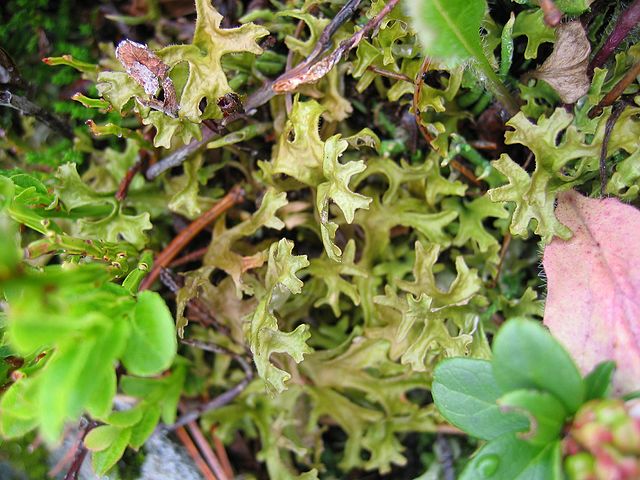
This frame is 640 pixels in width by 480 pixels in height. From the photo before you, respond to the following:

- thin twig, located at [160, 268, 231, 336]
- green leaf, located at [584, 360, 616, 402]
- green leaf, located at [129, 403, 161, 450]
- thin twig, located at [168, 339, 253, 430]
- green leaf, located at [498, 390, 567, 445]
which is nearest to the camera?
green leaf, located at [498, 390, 567, 445]

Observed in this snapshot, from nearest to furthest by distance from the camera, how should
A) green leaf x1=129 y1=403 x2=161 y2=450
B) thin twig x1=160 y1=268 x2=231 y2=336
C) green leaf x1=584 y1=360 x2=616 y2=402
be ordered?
green leaf x1=584 y1=360 x2=616 y2=402, green leaf x1=129 y1=403 x2=161 y2=450, thin twig x1=160 y1=268 x2=231 y2=336

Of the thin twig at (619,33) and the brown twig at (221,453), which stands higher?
the thin twig at (619,33)

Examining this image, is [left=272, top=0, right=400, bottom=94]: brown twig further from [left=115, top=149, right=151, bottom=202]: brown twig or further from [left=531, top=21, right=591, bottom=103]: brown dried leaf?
[left=115, top=149, right=151, bottom=202]: brown twig

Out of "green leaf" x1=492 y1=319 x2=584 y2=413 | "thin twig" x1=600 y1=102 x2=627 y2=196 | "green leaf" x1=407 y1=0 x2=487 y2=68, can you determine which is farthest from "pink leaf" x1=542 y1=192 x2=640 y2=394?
"green leaf" x1=407 y1=0 x2=487 y2=68

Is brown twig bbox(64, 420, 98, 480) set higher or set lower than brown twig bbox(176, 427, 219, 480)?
higher

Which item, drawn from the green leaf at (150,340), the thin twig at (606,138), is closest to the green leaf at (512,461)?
the green leaf at (150,340)

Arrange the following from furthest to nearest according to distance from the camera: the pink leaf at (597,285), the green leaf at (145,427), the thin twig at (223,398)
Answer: the thin twig at (223,398)
the green leaf at (145,427)
the pink leaf at (597,285)

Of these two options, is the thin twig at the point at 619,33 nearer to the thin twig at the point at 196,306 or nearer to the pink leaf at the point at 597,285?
the pink leaf at the point at 597,285

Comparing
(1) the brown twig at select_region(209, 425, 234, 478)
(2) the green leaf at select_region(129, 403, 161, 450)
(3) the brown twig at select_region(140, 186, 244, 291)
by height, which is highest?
(3) the brown twig at select_region(140, 186, 244, 291)
